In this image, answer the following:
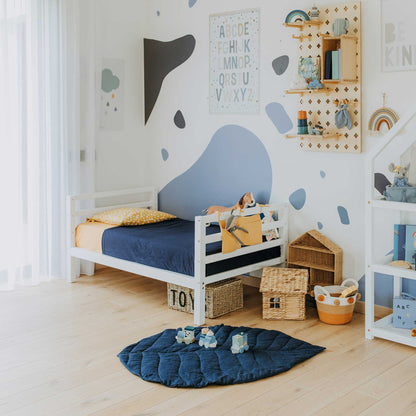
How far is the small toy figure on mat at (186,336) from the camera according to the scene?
3.06 m

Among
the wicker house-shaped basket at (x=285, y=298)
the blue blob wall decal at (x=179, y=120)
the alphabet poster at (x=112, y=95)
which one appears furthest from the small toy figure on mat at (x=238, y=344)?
the alphabet poster at (x=112, y=95)

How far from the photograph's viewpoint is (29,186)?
412 centimetres

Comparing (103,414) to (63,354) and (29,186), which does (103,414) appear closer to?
(63,354)

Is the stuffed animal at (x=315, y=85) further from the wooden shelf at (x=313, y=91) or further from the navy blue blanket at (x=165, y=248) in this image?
the navy blue blanket at (x=165, y=248)

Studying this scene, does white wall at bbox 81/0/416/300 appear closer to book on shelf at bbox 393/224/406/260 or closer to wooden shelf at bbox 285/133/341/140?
wooden shelf at bbox 285/133/341/140

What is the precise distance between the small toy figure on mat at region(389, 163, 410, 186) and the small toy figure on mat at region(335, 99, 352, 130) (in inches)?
17.4

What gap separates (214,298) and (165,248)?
422 mm

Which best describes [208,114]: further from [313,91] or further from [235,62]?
[313,91]

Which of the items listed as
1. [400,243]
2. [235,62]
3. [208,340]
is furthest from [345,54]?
[208,340]

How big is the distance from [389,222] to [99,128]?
7.46 ft

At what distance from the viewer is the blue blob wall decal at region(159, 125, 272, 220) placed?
4078 millimetres

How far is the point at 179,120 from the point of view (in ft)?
14.9

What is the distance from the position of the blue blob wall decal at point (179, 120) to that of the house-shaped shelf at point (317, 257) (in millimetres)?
1326

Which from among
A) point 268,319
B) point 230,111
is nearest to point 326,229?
point 268,319
